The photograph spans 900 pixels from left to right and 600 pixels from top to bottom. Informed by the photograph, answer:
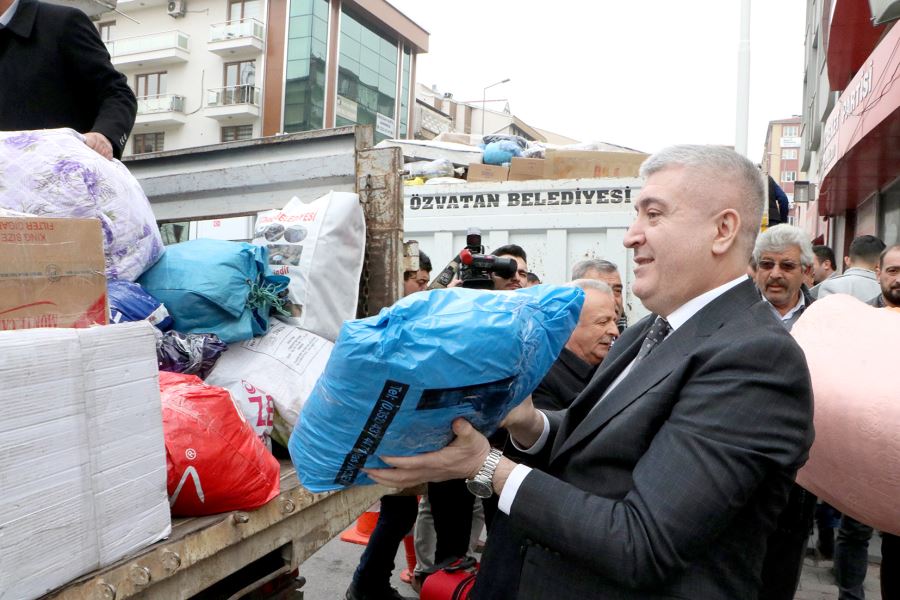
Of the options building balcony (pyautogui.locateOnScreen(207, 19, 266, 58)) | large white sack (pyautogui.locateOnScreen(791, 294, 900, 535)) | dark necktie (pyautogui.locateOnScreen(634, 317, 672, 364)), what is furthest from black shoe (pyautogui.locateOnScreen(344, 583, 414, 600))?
building balcony (pyautogui.locateOnScreen(207, 19, 266, 58))

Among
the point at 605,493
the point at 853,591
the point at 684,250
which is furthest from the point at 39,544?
the point at 853,591

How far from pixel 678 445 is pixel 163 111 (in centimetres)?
3181

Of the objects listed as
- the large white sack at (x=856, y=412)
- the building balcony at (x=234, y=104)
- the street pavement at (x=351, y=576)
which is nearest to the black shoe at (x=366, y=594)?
the street pavement at (x=351, y=576)

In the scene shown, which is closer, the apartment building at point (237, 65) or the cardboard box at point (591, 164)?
the cardboard box at point (591, 164)

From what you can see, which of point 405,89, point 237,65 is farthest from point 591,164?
point 405,89

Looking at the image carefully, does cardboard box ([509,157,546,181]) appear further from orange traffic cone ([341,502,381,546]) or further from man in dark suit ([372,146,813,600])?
man in dark suit ([372,146,813,600])

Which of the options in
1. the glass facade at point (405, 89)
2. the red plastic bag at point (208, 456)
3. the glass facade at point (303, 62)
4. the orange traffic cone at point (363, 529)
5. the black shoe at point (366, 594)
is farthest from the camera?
the glass facade at point (405, 89)

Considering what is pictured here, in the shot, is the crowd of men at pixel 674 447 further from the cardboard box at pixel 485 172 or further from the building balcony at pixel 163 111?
the building balcony at pixel 163 111

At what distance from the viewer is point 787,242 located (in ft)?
12.5

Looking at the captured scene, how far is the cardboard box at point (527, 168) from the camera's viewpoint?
21.1 ft

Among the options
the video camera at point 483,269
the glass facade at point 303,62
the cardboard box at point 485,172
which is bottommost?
the video camera at point 483,269

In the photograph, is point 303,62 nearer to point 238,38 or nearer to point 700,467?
point 238,38

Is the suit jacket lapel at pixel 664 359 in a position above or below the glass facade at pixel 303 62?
below

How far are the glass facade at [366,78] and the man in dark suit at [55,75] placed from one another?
27.1 meters
